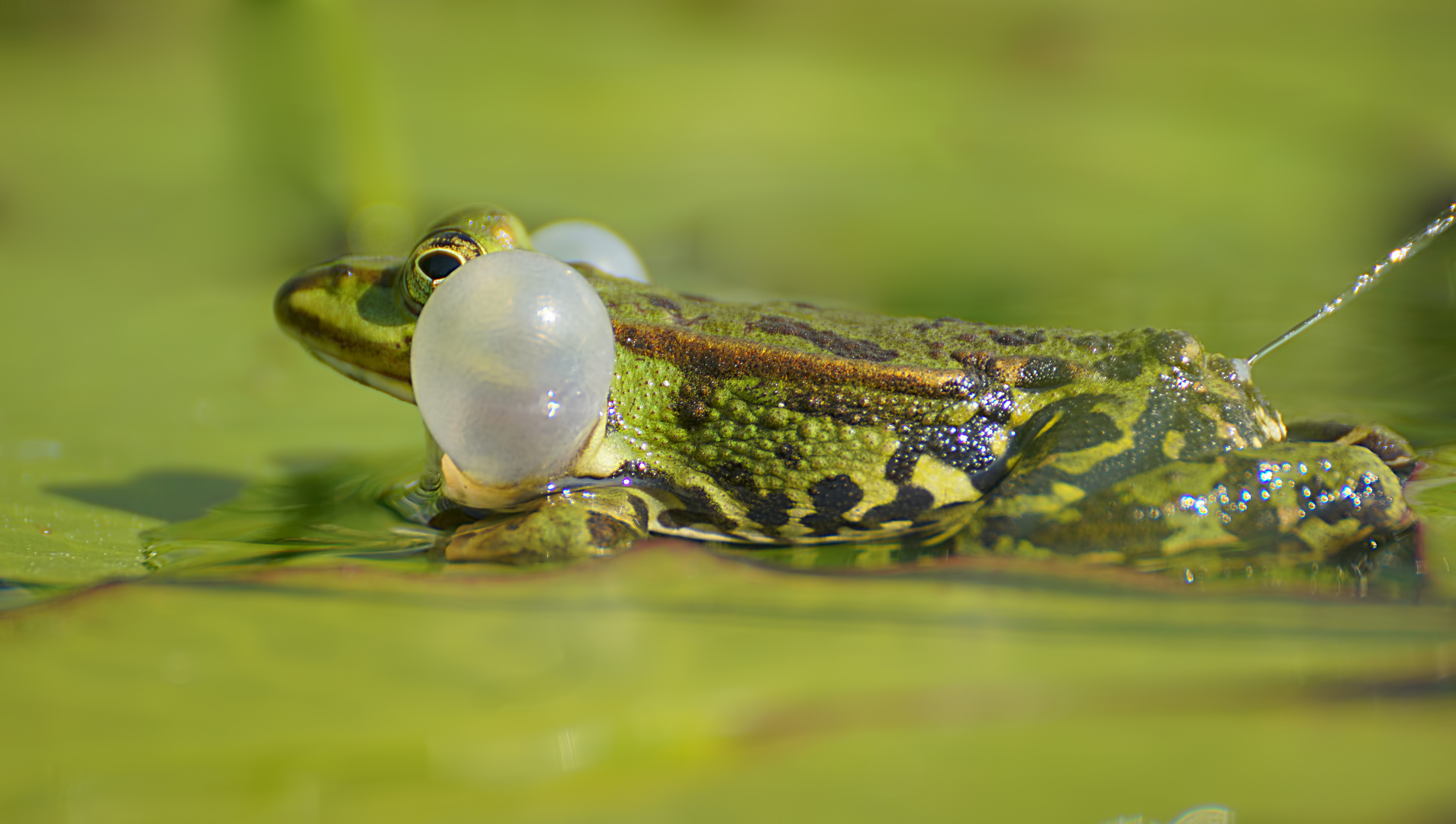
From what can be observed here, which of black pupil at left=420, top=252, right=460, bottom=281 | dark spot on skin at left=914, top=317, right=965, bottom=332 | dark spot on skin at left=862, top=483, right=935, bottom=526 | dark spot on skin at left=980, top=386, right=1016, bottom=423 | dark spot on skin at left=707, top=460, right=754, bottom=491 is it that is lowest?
dark spot on skin at left=862, top=483, right=935, bottom=526

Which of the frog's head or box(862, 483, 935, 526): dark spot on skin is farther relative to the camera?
the frog's head

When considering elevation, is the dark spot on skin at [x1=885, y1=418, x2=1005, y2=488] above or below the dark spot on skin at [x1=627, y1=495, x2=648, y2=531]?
above

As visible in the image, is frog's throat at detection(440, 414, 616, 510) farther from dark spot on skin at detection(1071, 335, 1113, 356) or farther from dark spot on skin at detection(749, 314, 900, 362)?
dark spot on skin at detection(1071, 335, 1113, 356)

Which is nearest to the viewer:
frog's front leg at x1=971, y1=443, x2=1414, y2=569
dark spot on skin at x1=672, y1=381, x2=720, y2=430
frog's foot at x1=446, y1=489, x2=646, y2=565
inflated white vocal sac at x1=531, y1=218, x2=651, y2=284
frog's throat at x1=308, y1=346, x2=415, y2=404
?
frog's front leg at x1=971, y1=443, x2=1414, y2=569

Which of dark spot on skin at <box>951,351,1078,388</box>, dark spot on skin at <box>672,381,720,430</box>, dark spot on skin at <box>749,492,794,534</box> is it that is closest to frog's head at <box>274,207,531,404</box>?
dark spot on skin at <box>672,381,720,430</box>

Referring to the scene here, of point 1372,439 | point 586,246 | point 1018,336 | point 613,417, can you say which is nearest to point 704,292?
point 586,246

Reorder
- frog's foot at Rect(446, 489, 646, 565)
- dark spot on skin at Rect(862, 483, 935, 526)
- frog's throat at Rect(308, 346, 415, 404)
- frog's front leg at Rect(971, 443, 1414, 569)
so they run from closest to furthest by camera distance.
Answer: frog's front leg at Rect(971, 443, 1414, 569), frog's foot at Rect(446, 489, 646, 565), dark spot on skin at Rect(862, 483, 935, 526), frog's throat at Rect(308, 346, 415, 404)

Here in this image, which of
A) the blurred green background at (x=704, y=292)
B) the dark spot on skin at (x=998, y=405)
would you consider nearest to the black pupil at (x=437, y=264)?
the blurred green background at (x=704, y=292)
